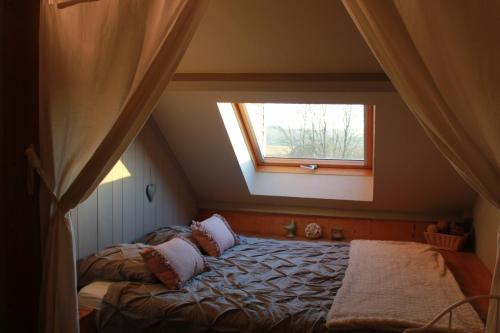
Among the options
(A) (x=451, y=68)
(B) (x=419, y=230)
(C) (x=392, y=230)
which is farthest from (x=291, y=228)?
(A) (x=451, y=68)

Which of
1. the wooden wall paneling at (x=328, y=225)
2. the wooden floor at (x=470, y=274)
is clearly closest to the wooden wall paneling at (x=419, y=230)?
the wooden wall paneling at (x=328, y=225)

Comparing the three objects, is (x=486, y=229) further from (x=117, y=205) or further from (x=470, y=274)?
(x=117, y=205)

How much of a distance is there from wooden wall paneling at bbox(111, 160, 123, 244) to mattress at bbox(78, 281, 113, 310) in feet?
2.14

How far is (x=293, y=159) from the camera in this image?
442 centimetres

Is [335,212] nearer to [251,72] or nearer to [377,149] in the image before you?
[377,149]

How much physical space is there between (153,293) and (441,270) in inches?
74.1

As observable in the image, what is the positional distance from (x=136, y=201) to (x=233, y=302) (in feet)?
4.85

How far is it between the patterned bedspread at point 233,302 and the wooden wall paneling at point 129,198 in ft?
2.64

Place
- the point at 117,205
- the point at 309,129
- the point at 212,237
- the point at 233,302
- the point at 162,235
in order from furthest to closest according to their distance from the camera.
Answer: the point at 309,129 < the point at 162,235 < the point at 212,237 < the point at 117,205 < the point at 233,302

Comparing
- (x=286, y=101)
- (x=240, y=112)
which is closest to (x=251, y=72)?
(x=286, y=101)

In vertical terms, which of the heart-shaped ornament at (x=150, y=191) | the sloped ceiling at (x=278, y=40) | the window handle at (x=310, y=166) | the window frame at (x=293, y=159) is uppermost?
the sloped ceiling at (x=278, y=40)

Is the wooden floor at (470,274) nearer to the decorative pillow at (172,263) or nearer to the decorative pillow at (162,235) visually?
the decorative pillow at (172,263)

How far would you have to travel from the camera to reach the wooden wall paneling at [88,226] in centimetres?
291

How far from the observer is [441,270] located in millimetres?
2947
